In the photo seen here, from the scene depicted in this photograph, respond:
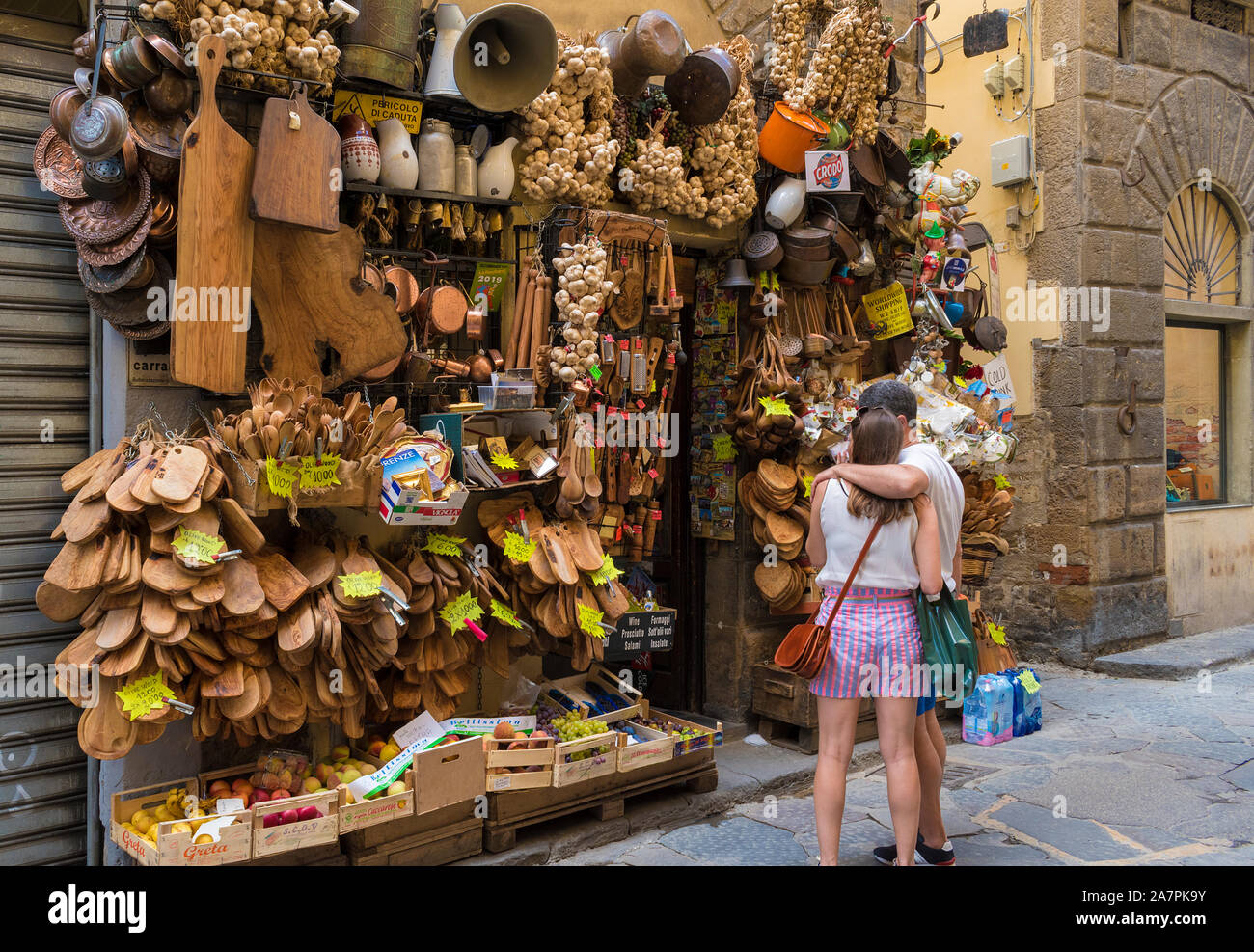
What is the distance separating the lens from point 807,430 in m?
5.09

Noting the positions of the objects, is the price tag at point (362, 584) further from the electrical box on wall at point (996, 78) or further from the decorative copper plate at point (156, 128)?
the electrical box on wall at point (996, 78)

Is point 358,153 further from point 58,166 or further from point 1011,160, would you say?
point 1011,160

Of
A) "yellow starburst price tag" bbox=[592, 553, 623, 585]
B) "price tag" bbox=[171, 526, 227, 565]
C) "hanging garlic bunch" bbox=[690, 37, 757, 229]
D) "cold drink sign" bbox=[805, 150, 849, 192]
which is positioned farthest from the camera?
"cold drink sign" bbox=[805, 150, 849, 192]

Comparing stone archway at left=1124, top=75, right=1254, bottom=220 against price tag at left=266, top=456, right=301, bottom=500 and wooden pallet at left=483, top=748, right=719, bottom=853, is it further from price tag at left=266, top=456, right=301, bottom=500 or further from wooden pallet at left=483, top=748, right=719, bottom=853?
price tag at left=266, top=456, right=301, bottom=500

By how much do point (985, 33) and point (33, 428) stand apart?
736 centimetres

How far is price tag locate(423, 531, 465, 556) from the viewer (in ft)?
12.0

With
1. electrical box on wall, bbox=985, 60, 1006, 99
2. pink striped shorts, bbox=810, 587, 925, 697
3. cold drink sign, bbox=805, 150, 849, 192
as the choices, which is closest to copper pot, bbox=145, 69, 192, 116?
pink striped shorts, bbox=810, 587, 925, 697

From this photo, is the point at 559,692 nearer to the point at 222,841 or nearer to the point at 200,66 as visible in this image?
the point at 222,841

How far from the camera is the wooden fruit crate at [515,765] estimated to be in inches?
144

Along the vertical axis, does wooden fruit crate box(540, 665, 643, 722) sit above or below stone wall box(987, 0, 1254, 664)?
below

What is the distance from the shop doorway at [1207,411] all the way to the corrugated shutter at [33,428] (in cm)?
756

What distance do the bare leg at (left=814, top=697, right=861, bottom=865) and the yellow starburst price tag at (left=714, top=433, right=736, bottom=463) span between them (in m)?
2.07

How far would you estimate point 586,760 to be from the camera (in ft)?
12.7
